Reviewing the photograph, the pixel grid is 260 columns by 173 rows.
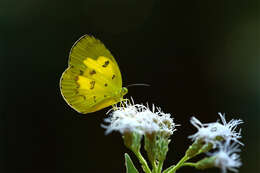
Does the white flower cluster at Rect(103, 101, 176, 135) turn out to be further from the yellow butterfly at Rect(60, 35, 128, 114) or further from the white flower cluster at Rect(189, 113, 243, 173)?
the yellow butterfly at Rect(60, 35, 128, 114)

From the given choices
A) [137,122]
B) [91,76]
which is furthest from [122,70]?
[137,122]

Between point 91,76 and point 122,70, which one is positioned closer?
point 91,76

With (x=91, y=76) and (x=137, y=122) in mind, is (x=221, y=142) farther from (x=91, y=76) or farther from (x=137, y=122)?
(x=91, y=76)

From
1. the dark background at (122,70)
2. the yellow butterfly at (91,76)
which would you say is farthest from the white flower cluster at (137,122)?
the dark background at (122,70)

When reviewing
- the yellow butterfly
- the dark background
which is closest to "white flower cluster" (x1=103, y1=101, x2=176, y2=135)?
the yellow butterfly

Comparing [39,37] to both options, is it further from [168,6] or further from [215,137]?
[215,137]

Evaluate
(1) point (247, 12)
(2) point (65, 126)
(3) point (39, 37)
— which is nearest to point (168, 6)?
(1) point (247, 12)

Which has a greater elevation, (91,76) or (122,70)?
(122,70)
